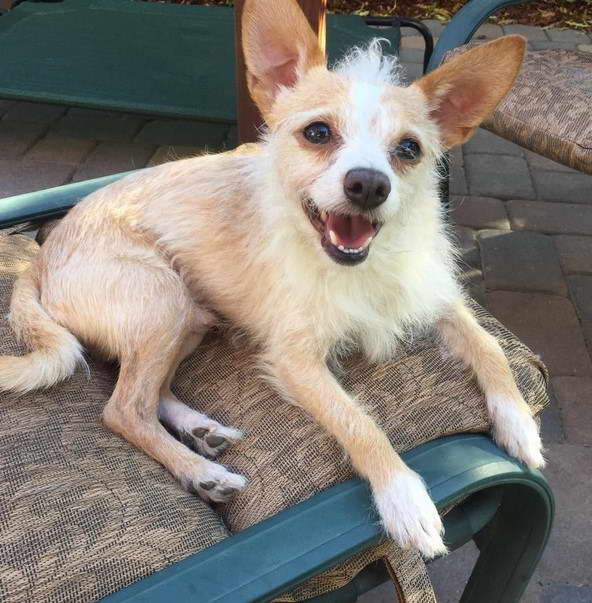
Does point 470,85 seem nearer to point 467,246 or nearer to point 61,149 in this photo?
point 467,246

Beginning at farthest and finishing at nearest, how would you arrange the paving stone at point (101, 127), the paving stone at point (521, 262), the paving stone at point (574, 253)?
the paving stone at point (101, 127)
the paving stone at point (574, 253)
the paving stone at point (521, 262)

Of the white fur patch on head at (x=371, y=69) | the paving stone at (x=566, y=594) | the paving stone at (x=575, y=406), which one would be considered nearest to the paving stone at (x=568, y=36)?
the paving stone at (x=575, y=406)

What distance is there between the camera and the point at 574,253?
3676 millimetres

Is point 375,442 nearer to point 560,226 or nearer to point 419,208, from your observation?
point 419,208

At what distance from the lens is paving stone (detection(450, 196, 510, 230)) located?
12.9ft

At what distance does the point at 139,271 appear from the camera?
74.9 inches

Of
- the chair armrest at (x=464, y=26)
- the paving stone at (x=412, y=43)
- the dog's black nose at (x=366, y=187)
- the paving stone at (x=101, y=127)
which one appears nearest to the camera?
the dog's black nose at (x=366, y=187)

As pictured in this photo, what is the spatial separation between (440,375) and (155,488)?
0.79 m

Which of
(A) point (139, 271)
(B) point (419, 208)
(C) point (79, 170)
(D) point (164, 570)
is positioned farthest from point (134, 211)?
(C) point (79, 170)

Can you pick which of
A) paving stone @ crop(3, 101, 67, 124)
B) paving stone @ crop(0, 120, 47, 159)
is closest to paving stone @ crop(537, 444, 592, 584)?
paving stone @ crop(0, 120, 47, 159)

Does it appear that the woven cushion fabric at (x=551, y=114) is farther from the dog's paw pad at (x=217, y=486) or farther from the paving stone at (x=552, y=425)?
the dog's paw pad at (x=217, y=486)

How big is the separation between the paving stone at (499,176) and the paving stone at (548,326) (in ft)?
3.62

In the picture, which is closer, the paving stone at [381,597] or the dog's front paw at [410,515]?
the dog's front paw at [410,515]

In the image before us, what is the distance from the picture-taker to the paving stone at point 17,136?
15.2 feet
